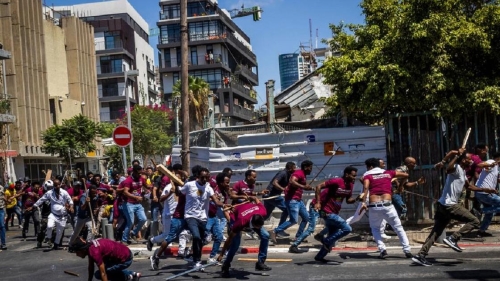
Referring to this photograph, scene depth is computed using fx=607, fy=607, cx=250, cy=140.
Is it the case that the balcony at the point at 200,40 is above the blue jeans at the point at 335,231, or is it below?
above

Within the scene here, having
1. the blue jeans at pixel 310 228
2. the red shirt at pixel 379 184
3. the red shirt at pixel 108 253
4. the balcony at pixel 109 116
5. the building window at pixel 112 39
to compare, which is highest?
the building window at pixel 112 39

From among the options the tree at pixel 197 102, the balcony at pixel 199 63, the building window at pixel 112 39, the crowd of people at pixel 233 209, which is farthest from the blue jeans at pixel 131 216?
the building window at pixel 112 39

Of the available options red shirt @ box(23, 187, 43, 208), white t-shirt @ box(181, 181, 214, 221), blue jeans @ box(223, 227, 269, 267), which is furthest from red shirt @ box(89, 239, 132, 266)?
red shirt @ box(23, 187, 43, 208)

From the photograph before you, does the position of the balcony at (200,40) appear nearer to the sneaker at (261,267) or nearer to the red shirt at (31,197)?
the red shirt at (31,197)

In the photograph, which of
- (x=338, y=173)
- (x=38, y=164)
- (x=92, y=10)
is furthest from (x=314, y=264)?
(x=92, y=10)

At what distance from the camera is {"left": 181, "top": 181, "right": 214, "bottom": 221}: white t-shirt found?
35.0 ft

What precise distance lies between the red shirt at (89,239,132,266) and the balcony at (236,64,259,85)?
6379 centimetres

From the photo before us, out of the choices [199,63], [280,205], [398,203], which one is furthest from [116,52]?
[398,203]

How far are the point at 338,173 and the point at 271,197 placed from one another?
2.65 m

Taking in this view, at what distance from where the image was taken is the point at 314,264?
10.8m

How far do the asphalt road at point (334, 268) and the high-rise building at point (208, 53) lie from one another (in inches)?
2095

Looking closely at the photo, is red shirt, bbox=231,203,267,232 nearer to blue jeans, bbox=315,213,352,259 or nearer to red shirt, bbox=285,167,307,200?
blue jeans, bbox=315,213,352,259

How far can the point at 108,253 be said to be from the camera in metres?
8.22

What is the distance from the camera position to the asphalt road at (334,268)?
9.36 m
